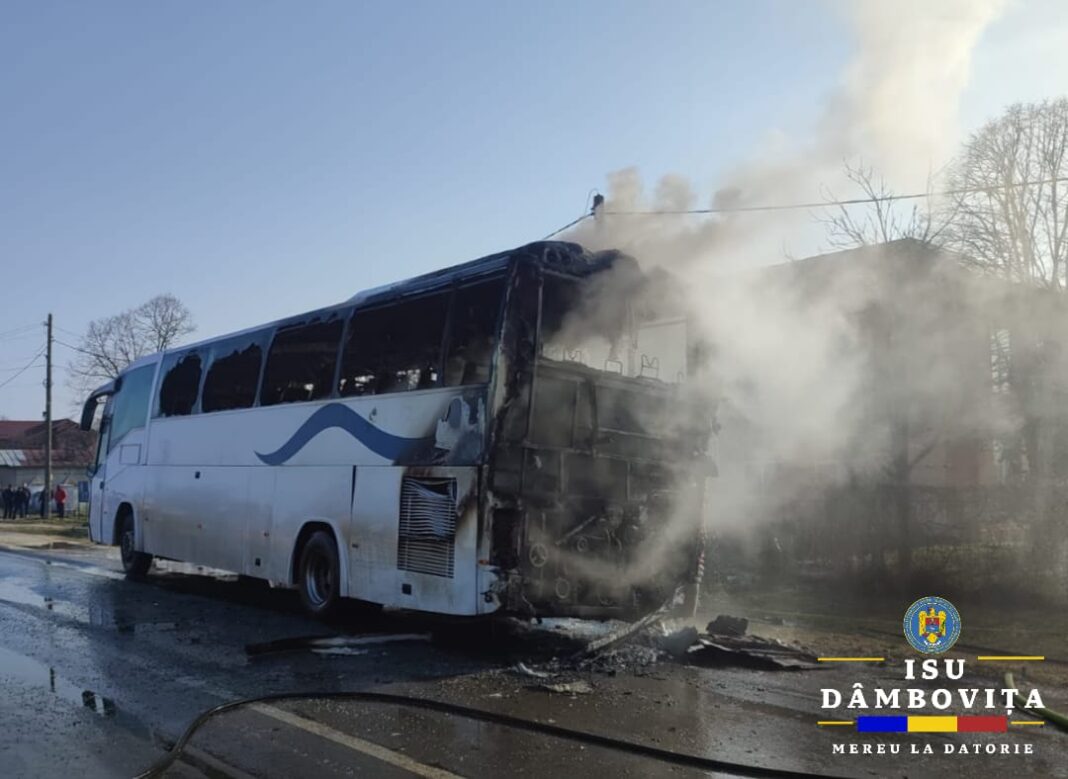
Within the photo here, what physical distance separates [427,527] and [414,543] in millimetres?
270

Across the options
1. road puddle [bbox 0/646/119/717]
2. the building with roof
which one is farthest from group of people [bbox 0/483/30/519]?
road puddle [bbox 0/646/119/717]

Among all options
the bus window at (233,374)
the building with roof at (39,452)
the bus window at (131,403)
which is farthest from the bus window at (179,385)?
the building with roof at (39,452)

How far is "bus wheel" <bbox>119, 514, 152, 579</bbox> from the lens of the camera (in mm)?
14416

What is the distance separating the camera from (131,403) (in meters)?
14.7

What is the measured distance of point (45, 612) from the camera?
1049 centimetres

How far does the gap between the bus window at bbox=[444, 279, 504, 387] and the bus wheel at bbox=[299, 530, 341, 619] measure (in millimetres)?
2846

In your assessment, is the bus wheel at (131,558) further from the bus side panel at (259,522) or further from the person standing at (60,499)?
the person standing at (60,499)

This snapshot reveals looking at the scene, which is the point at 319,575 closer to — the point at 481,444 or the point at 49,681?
the point at 49,681

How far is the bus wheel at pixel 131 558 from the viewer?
14.4 m

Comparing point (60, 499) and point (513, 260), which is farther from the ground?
point (513, 260)

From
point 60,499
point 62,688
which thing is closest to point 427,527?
point 62,688

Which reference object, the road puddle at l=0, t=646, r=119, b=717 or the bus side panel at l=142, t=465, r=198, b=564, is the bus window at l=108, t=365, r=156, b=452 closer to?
the bus side panel at l=142, t=465, r=198, b=564

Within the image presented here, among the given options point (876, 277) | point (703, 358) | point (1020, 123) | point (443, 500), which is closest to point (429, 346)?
point (443, 500)

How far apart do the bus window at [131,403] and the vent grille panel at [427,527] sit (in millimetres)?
7689
